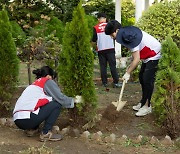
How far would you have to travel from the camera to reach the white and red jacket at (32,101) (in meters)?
5.60

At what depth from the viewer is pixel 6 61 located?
657 centimetres

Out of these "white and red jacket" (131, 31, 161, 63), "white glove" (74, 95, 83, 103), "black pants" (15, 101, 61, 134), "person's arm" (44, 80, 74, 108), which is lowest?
"black pants" (15, 101, 61, 134)

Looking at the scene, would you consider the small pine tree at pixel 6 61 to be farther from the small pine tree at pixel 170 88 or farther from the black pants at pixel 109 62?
the black pants at pixel 109 62

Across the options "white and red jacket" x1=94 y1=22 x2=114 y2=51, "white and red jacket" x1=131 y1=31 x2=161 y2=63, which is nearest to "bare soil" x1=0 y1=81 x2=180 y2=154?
"white and red jacket" x1=131 y1=31 x2=161 y2=63

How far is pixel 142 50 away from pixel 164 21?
295cm

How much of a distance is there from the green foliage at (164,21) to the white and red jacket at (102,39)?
0.81 metres

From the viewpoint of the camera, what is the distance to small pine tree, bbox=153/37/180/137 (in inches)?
228

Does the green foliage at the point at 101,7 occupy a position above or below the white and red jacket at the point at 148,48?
below

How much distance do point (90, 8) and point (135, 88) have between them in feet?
25.3

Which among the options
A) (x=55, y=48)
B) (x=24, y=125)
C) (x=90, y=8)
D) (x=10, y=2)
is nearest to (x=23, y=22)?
(x=10, y=2)

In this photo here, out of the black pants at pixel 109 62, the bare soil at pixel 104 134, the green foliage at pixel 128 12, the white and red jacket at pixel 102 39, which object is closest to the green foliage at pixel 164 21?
the white and red jacket at pixel 102 39

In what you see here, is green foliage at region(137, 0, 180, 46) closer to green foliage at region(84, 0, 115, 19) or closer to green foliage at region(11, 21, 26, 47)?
green foliage at region(11, 21, 26, 47)

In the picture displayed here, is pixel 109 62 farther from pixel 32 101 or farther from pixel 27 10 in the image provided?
pixel 27 10

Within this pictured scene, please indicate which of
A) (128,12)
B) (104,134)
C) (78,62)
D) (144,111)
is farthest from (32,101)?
(128,12)
